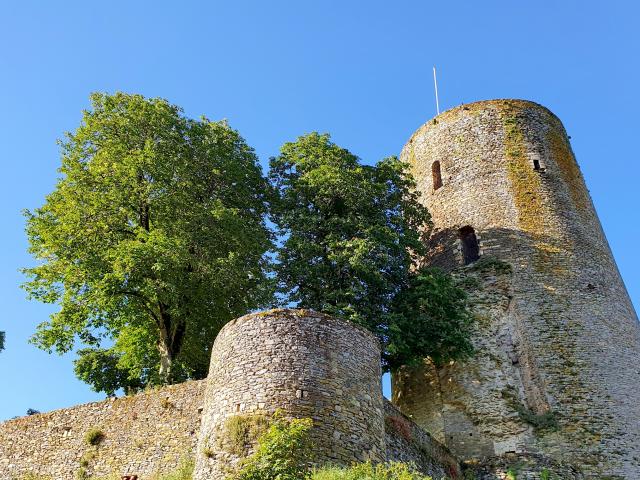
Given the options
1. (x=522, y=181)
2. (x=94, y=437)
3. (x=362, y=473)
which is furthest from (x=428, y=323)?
(x=94, y=437)

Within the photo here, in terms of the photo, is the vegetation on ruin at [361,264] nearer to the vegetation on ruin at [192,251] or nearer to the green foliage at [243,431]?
the vegetation on ruin at [192,251]

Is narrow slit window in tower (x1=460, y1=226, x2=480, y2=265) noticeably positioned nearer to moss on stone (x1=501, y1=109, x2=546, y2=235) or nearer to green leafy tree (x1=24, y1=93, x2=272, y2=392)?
moss on stone (x1=501, y1=109, x2=546, y2=235)

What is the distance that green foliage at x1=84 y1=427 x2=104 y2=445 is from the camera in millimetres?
13992

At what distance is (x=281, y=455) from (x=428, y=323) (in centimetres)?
881

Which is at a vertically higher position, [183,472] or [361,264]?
[361,264]

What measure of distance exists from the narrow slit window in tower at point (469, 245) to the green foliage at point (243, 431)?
12675 millimetres

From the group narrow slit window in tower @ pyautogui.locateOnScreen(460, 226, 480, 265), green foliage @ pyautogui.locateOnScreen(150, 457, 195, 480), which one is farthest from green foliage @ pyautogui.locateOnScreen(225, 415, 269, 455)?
narrow slit window in tower @ pyautogui.locateOnScreen(460, 226, 480, 265)

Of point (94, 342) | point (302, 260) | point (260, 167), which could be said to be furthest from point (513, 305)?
point (94, 342)

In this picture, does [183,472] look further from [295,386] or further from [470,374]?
[470,374]

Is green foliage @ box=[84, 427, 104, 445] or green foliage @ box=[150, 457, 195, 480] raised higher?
green foliage @ box=[84, 427, 104, 445]

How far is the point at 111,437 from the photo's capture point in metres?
13.9

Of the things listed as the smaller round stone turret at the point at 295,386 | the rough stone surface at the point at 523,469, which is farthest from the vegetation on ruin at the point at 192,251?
the smaller round stone turret at the point at 295,386

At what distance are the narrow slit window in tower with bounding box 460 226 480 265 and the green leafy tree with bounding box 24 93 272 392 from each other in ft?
21.3

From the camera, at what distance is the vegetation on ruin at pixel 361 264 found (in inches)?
691
